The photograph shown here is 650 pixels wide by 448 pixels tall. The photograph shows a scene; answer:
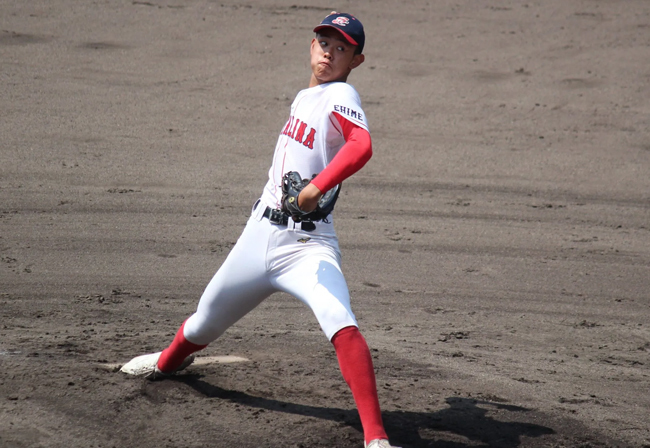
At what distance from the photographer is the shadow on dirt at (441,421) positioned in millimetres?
3564

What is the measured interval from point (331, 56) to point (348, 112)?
0.35 metres

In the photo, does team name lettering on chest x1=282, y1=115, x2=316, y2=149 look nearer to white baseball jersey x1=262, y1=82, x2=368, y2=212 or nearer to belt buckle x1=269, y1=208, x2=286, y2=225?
white baseball jersey x1=262, y1=82, x2=368, y2=212

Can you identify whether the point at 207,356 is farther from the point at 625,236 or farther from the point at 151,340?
the point at 625,236

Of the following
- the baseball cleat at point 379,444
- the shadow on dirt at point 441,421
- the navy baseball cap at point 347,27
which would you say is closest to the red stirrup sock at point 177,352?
the shadow on dirt at point 441,421

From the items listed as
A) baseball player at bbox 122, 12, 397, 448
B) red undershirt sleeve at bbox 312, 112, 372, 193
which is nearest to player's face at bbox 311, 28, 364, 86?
baseball player at bbox 122, 12, 397, 448

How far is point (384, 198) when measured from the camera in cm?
777

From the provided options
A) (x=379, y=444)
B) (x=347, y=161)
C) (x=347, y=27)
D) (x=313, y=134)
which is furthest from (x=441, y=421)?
(x=347, y=27)

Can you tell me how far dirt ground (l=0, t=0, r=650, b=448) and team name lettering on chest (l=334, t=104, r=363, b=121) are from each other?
150 centimetres

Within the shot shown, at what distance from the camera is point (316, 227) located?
3387 mm

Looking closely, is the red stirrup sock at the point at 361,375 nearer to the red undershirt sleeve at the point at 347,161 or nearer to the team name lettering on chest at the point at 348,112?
the red undershirt sleeve at the point at 347,161

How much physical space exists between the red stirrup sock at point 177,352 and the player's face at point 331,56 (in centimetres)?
144

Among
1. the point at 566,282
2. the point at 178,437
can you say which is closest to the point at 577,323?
the point at 566,282

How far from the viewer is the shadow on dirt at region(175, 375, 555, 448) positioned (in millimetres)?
3564

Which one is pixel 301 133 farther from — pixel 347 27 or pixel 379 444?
pixel 379 444
